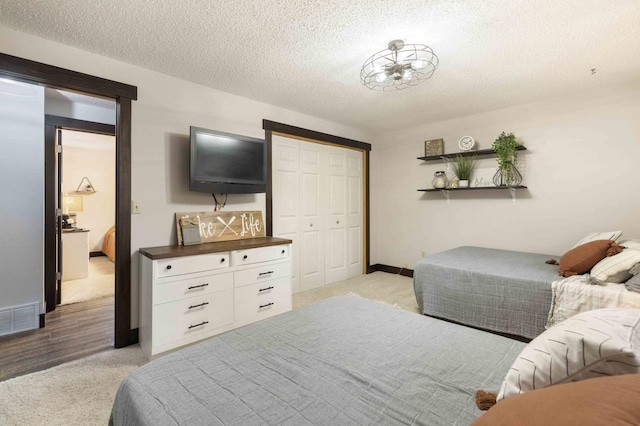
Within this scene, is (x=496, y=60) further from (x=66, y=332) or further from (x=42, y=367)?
(x=66, y=332)

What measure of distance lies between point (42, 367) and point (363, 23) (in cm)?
342

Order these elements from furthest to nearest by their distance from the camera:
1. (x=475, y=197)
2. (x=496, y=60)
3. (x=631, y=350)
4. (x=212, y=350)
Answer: (x=475, y=197), (x=496, y=60), (x=212, y=350), (x=631, y=350)

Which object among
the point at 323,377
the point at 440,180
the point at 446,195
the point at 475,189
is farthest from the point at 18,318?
the point at 475,189

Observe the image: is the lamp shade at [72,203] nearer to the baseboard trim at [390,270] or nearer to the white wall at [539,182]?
the baseboard trim at [390,270]

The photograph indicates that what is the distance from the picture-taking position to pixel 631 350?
25.5 inches

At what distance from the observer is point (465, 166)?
4.11 meters

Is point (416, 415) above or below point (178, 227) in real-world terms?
below

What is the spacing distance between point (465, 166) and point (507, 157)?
0.54 metres

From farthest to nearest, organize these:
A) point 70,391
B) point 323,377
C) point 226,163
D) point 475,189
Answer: point 475,189
point 226,163
point 70,391
point 323,377

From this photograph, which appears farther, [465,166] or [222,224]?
[465,166]

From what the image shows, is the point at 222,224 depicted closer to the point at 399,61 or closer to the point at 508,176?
the point at 399,61

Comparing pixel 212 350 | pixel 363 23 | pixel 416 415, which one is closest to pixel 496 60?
pixel 363 23

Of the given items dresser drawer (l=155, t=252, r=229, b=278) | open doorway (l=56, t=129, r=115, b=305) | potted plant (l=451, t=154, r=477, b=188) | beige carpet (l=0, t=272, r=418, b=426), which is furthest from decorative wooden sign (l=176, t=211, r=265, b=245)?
open doorway (l=56, t=129, r=115, b=305)

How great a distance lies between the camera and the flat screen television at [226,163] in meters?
2.84
